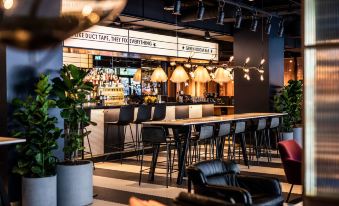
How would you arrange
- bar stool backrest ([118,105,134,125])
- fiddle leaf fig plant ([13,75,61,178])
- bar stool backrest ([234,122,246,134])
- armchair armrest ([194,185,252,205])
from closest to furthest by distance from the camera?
1. armchair armrest ([194,185,252,205])
2. fiddle leaf fig plant ([13,75,61,178])
3. bar stool backrest ([234,122,246,134])
4. bar stool backrest ([118,105,134,125])

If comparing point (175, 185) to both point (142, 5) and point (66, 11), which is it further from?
point (66, 11)

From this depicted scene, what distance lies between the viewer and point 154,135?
6.85 meters

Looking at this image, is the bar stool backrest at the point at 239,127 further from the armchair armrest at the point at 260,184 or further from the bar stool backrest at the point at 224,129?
the armchair armrest at the point at 260,184

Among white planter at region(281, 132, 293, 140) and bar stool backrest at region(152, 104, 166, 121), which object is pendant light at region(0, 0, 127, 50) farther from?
white planter at region(281, 132, 293, 140)

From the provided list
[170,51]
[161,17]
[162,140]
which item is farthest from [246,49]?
[162,140]

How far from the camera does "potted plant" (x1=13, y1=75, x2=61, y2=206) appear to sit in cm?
527

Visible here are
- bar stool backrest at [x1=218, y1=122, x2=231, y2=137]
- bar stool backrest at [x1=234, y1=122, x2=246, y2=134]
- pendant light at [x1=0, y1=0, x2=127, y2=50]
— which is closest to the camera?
pendant light at [x1=0, y1=0, x2=127, y2=50]

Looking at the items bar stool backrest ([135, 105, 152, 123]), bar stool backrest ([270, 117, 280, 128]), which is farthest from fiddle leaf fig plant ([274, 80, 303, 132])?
bar stool backrest ([135, 105, 152, 123])

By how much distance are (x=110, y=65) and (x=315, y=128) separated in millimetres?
11098

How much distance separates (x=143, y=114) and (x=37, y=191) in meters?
4.54

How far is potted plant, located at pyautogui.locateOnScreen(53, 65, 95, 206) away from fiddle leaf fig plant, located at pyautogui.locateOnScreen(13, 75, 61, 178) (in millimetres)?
198

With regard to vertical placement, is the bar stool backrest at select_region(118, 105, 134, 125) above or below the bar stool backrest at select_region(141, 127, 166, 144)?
above

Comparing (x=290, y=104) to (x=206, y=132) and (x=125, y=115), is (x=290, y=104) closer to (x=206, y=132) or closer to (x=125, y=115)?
(x=125, y=115)

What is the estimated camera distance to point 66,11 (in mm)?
1451
